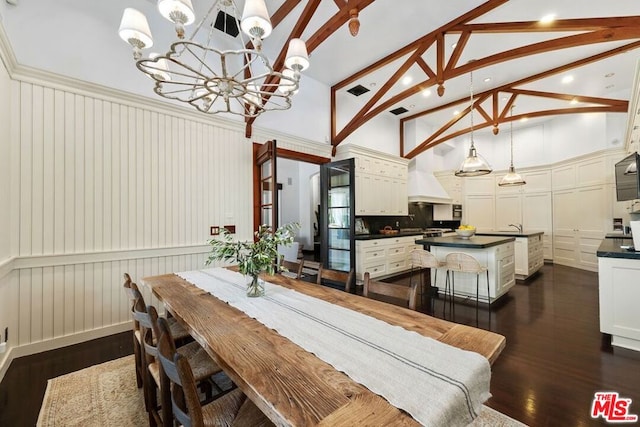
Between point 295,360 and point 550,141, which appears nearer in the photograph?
point 295,360

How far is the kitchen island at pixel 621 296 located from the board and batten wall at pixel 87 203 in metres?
4.41

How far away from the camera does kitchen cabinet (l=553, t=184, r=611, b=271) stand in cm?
550

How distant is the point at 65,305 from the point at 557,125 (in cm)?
976

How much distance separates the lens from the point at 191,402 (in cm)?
76

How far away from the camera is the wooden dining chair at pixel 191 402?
76 centimetres

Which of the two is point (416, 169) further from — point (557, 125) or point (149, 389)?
point (149, 389)

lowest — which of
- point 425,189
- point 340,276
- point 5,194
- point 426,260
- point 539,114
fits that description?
point 426,260

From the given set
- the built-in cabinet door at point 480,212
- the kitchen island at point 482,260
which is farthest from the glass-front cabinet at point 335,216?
the built-in cabinet door at point 480,212

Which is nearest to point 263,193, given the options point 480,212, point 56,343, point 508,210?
point 56,343

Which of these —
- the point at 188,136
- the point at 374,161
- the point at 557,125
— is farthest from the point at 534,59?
the point at 188,136

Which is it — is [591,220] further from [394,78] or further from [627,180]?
[394,78]

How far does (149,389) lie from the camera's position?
4.98 feet

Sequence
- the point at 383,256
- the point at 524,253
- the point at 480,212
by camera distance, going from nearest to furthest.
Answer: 1. the point at 524,253
2. the point at 383,256
3. the point at 480,212

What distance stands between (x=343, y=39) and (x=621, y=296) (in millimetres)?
4320
